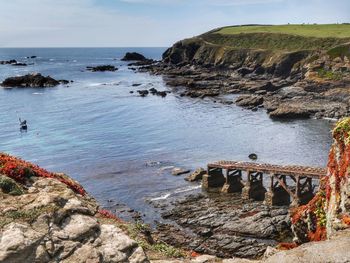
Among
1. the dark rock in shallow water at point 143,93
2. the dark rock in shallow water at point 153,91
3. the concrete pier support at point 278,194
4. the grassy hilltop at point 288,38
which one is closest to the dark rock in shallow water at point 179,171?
the concrete pier support at point 278,194

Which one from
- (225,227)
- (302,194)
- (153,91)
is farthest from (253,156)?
(153,91)

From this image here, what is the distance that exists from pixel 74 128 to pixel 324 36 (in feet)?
325

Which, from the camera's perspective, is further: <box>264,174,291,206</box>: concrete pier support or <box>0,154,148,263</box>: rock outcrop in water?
<box>264,174,291,206</box>: concrete pier support

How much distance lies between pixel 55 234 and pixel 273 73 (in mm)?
139057

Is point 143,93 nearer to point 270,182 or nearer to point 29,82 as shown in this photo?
point 29,82

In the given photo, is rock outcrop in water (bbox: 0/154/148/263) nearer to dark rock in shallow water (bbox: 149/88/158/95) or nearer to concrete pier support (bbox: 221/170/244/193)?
concrete pier support (bbox: 221/170/244/193)

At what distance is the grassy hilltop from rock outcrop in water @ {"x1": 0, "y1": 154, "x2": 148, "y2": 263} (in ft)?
454

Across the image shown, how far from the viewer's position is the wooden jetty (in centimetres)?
4819

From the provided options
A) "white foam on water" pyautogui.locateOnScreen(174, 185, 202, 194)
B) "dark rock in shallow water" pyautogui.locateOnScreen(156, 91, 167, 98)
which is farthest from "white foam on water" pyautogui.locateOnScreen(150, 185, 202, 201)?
"dark rock in shallow water" pyautogui.locateOnScreen(156, 91, 167, 98)

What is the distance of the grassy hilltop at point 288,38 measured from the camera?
14788 cm

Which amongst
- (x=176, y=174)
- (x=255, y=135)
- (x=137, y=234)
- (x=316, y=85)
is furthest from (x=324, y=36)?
(x=137, y=234)

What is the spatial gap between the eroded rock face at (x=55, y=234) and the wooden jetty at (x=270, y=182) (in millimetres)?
34510

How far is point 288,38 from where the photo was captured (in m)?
166

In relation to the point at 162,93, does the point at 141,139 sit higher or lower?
lower
